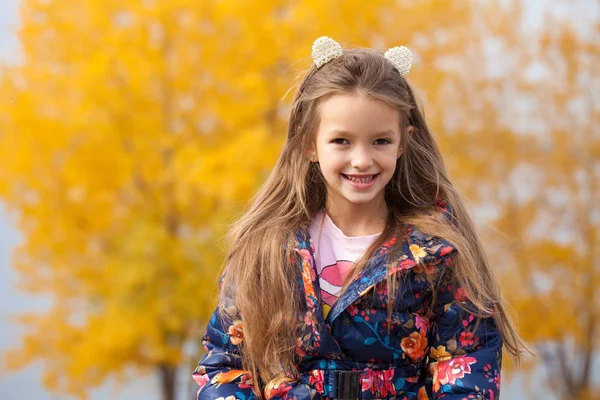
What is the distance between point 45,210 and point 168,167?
5.81 feet

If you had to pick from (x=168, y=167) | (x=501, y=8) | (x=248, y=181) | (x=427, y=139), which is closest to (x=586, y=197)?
(x=501, y=8)

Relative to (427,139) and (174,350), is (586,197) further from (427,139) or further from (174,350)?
(427,139)

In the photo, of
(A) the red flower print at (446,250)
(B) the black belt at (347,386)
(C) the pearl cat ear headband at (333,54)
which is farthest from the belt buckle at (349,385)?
(C) the pearl cat ear headband at (333,54)

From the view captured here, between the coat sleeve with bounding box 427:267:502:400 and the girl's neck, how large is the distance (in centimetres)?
27

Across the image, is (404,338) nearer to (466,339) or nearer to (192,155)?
(466,339)

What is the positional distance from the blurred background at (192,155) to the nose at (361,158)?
7194mm

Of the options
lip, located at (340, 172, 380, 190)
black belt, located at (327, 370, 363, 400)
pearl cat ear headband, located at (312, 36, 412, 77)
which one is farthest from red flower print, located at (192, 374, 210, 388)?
pearl cat ear headband, located at (312, 36, 412, 77)

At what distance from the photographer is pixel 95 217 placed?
1048cm

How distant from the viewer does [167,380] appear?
11.9m

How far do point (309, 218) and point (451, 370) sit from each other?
23.4 inches

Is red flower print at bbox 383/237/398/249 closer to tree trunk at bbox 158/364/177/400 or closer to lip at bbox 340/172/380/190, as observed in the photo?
lip at bbox 340/172/380/190

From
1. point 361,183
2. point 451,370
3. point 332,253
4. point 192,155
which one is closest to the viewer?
point 451,370

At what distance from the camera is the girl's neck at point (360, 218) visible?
2107 mm

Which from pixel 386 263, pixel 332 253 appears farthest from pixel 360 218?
pixel 386 263
